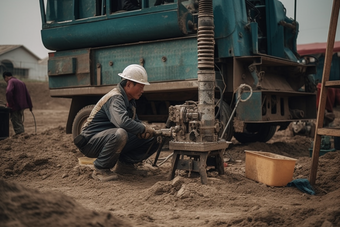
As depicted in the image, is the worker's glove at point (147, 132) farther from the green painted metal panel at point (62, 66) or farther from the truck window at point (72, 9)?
the green painted metal panel at point (62, 66)

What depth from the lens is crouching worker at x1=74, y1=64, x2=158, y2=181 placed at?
4.72 metres

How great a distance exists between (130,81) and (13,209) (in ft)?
8.51

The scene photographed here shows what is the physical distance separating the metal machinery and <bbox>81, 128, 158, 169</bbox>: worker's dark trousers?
71 centimetres

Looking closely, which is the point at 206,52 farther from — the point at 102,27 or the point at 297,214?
the point at 102,27

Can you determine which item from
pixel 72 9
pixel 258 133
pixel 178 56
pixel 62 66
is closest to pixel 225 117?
pixel 178 56

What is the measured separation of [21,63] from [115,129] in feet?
135

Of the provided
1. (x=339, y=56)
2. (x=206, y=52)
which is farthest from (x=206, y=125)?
(x=339, y=56)

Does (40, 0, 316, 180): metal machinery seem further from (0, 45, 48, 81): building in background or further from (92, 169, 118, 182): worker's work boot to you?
(0, 45, 48, 81): building in background

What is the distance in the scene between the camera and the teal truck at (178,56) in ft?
20.4

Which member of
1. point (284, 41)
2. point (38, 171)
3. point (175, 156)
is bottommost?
point (38, 171)

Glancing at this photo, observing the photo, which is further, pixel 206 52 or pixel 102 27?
pixel 102 27

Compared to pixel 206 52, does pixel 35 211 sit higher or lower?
lower

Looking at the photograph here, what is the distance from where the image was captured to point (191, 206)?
3.69 metres

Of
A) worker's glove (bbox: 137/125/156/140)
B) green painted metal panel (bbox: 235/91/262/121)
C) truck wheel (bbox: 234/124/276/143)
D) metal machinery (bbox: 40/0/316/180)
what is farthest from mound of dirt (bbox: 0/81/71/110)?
worker's glove (bbox: 137/125/156/140)
